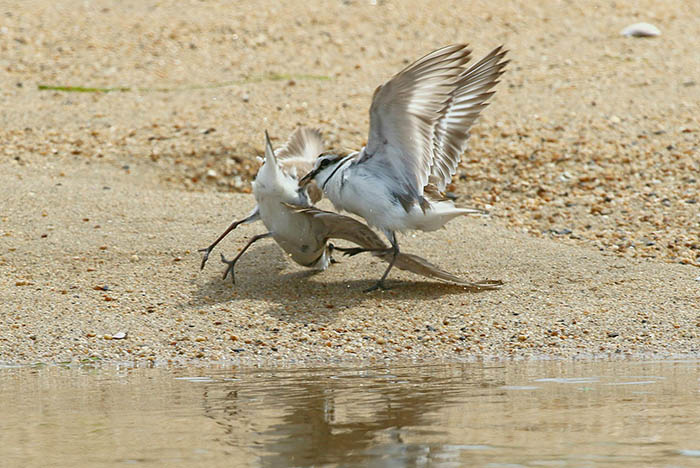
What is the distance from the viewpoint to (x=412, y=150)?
274 inches

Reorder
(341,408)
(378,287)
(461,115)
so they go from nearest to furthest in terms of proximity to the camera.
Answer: (341,408) < (378,287) < (461,115)

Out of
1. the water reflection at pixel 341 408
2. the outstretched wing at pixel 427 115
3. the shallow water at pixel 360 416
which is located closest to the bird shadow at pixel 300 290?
the outstretched wing at pixel 427 115

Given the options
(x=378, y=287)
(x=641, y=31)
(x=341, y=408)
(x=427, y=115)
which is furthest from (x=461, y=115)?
(x=641, y=31)

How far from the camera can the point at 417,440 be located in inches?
159

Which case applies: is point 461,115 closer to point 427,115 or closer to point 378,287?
point 427,115

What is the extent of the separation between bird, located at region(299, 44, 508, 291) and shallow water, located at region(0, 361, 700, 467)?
153cm

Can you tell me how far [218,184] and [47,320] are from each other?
3247 millimetres

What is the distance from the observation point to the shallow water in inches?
151

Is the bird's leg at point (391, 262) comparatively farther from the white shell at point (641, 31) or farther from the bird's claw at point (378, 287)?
the white shell at point (641, 31)

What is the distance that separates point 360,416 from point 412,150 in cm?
289

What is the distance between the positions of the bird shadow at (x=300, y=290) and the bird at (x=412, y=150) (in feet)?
0.63

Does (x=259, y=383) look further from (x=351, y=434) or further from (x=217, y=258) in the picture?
(x=217, y=258)

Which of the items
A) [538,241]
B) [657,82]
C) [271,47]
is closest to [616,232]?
[538,241]

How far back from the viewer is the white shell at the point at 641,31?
13453 millimetres
